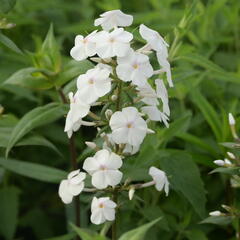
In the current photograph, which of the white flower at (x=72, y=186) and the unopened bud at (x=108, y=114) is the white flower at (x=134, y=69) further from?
the white flower at (x=72, y=186)

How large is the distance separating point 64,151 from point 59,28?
810mm

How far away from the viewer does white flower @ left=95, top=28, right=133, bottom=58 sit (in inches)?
63.5

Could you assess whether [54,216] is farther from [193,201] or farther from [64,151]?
[193,201]

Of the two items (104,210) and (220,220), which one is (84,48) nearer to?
(104,210)

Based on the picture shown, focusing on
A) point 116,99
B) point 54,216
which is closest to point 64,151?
point 54,216

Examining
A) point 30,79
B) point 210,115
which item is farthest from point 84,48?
point 210,115

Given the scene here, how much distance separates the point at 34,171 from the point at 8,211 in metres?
0.40

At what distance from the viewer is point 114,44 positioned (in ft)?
5.29

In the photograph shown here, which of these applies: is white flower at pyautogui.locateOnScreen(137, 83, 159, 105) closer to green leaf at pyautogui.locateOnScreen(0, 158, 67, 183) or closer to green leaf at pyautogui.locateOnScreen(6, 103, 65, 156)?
green leaf at pyautogui.locateOnScreen(6, 103, 65, 156)

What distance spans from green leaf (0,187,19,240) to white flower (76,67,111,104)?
1.11 m

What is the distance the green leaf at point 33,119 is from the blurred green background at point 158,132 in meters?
0.01

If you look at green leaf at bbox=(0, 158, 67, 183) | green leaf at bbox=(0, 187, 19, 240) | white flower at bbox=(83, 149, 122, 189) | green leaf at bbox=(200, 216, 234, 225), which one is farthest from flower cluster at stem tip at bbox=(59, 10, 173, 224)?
green leaf at bbox=(0, 187, 19, 240)

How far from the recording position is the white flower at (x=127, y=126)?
1607mm

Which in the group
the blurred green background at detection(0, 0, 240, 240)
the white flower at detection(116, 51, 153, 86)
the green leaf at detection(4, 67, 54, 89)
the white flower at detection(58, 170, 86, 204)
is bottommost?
the blurred green background at detection(0, 0, 240, 240)
